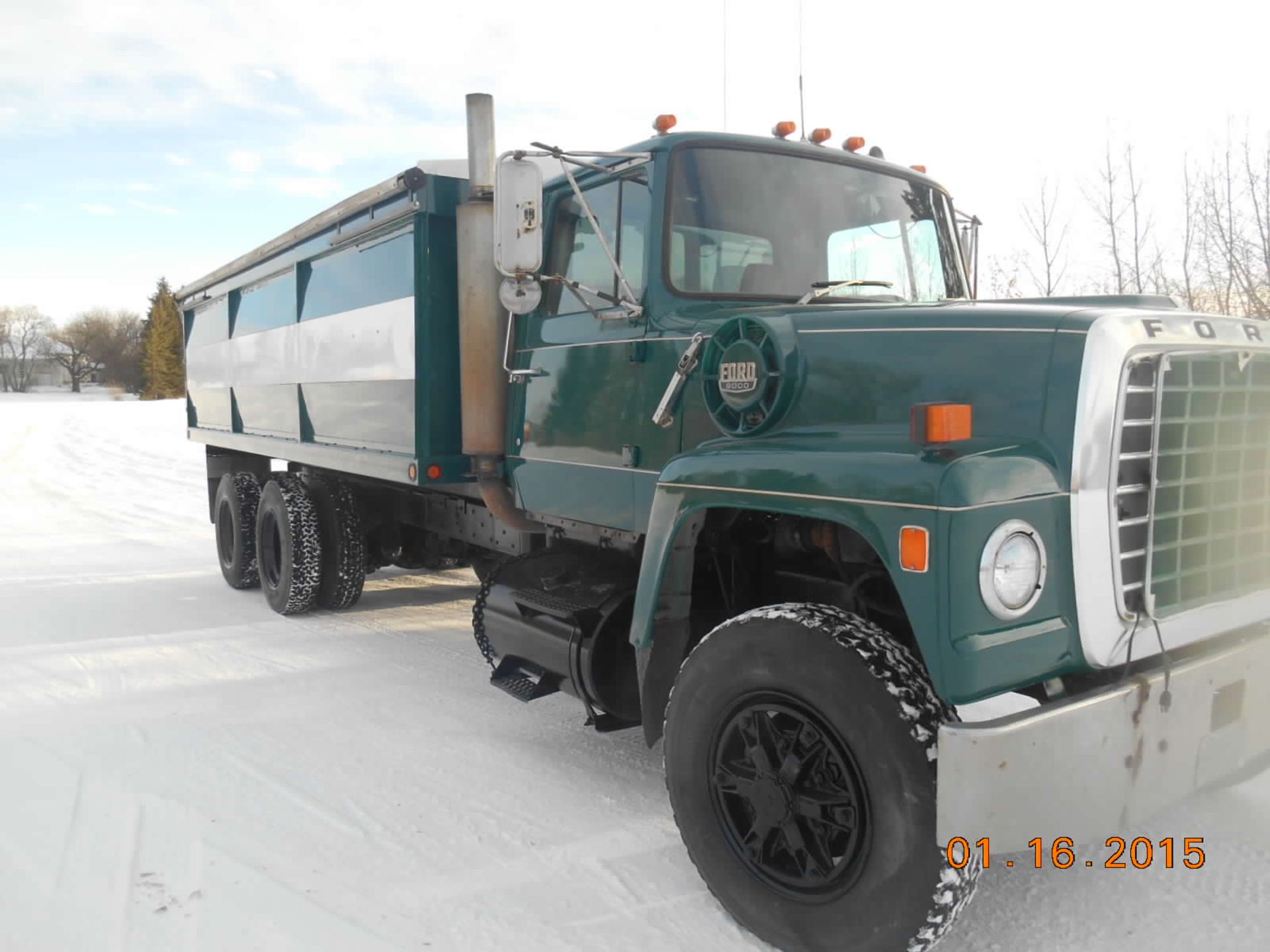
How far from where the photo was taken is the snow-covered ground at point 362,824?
2.97 meters

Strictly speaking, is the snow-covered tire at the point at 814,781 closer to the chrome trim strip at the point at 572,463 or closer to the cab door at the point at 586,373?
the chrome trim strip at the point at 572,463

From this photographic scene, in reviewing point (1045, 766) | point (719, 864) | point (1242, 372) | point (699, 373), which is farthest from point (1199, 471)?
point (719, 864)

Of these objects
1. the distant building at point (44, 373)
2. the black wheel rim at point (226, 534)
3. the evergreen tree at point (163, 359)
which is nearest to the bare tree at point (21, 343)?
the distant building at point (44, 373)

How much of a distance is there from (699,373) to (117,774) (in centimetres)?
286

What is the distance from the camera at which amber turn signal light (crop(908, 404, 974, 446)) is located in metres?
2.49

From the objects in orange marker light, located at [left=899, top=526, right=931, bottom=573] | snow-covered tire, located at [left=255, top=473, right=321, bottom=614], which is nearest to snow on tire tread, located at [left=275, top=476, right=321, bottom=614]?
snow-covered tire, located at [left=255, top=473, right=321, bottom=614]

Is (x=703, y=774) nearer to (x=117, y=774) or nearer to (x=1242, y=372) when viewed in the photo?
(x=1242, y=372)

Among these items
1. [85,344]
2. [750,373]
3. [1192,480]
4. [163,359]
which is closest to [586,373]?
[750,373]

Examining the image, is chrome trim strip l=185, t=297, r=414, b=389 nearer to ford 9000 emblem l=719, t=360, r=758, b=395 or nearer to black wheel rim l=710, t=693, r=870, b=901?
ford 9000 emblem l=719, t=360, r=758, b=395

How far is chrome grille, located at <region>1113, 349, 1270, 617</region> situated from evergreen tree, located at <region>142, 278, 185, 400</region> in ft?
205

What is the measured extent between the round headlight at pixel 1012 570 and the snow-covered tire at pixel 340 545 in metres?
5.33

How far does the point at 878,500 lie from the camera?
8.36 ft

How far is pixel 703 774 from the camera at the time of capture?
3029 millimetres
